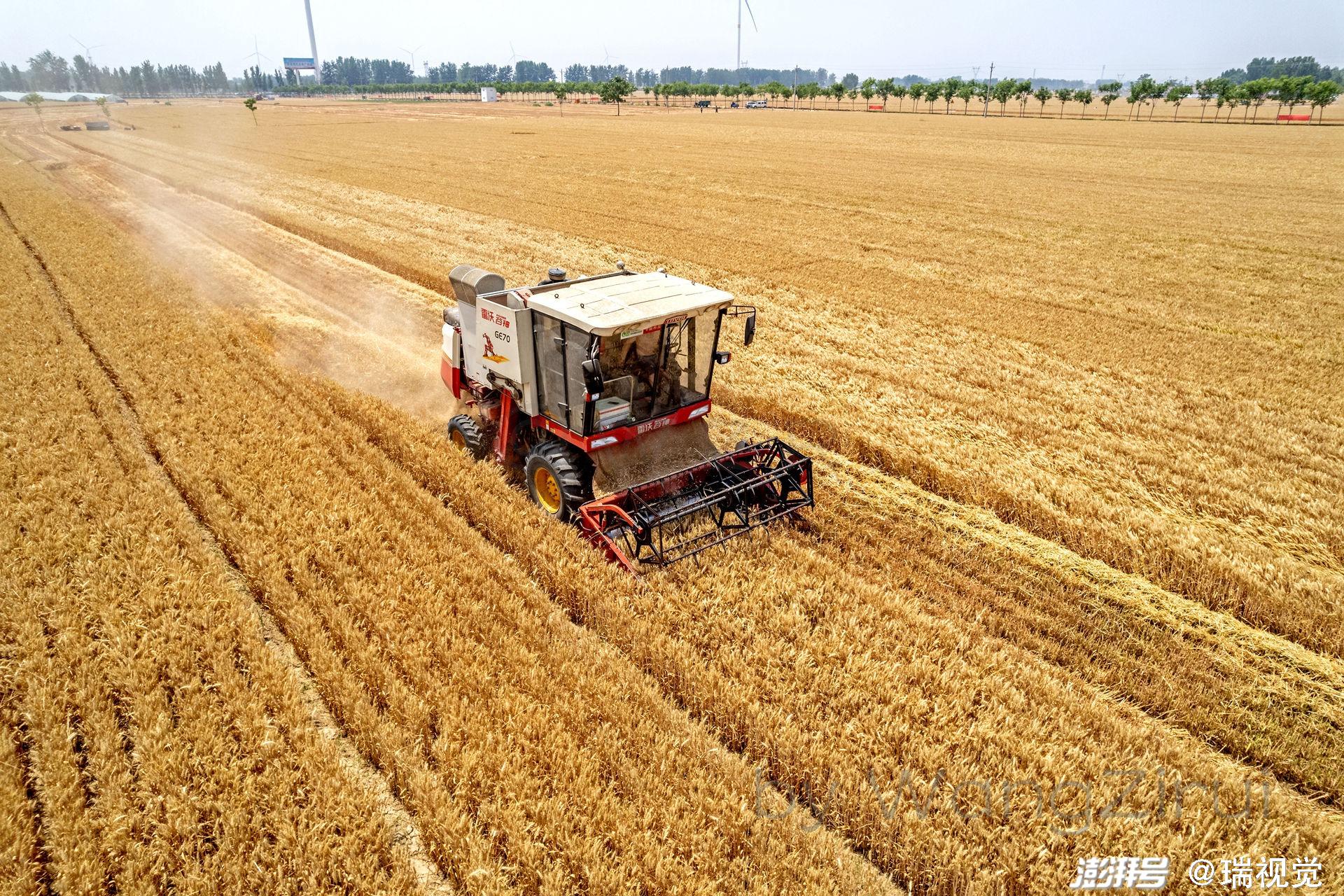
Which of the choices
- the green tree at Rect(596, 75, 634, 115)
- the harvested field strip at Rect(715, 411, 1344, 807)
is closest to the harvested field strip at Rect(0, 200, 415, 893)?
the harvested field strip at Rect(715, 411, 1344, 807)

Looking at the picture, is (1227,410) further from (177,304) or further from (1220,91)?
(1220,91)

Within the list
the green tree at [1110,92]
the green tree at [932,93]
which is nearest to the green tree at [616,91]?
the green tree at [932,93]

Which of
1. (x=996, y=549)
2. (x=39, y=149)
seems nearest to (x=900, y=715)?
(x=996, y=549)

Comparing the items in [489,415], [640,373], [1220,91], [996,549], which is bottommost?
[996,549]

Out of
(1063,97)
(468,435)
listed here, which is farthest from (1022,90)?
(468,435)

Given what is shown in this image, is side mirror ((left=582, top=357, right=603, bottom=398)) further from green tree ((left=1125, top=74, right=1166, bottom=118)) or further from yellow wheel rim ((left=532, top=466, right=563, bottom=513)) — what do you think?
green tree ((left=1125, top=74, right=1166, bottom=118))

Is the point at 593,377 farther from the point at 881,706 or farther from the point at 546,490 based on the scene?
the point at 881,706

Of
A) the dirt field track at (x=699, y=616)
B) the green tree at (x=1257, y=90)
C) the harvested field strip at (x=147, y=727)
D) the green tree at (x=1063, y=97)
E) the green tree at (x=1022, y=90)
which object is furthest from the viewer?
the green tree at (x=1063, y=97)

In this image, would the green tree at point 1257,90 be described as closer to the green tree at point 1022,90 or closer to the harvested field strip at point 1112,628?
the green tree at point 1022,90
